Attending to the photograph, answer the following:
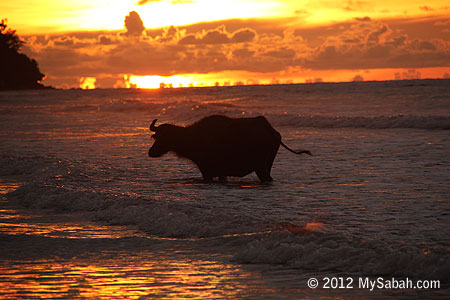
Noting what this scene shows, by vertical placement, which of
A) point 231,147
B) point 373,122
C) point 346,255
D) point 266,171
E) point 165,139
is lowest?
point 373,122

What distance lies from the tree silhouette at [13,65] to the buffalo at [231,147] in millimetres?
125346

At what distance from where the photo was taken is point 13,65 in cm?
12988

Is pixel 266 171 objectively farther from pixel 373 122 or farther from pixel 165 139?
pixel 373 122

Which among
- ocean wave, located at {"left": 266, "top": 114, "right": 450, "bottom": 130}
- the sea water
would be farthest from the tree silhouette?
the sea water

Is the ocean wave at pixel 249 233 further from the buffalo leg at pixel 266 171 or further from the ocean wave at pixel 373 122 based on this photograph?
the ocean wave at pixel 373 122

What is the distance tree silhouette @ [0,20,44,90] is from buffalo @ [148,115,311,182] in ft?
411

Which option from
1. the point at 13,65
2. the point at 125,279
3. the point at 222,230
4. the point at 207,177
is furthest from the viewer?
the point at 13,65

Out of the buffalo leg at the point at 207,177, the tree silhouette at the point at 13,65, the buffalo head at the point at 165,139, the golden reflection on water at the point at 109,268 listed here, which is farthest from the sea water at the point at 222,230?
the tree silhouette at the point at 13,65

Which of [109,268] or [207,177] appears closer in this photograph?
[109,268]

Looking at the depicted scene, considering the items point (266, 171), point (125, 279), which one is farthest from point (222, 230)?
point (266, 171)

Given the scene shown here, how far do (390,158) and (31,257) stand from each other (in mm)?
10194

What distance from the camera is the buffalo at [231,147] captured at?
11.2m

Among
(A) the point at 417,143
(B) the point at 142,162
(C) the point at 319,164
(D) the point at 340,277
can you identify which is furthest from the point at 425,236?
(A) the point at 417,143

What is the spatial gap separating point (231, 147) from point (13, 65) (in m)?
129
